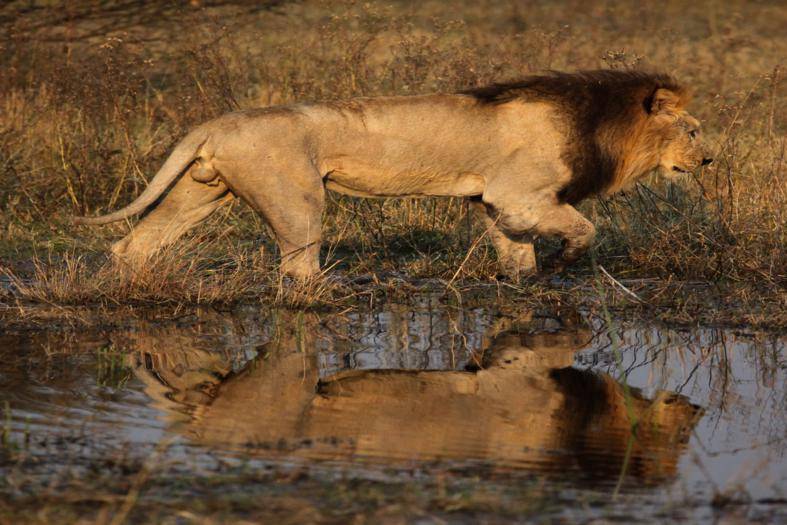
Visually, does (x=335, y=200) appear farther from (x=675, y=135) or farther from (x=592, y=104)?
(x=675, y=135)

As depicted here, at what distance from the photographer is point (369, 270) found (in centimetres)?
854

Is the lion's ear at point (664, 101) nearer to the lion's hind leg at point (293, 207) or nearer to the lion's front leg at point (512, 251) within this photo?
the lion's front leg at point (512, 251)

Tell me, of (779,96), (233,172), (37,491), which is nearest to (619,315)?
(233,172)

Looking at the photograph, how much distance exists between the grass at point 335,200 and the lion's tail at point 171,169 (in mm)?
343

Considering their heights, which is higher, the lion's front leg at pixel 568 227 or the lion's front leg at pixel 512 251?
the lion's front leg at pixel 568 227

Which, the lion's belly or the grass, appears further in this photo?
the lion's belly

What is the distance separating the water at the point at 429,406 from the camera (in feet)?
13.9

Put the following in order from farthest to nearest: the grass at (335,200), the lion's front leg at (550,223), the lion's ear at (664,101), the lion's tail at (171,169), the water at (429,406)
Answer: the lion's ear at (664,101)
the lion's front leg at (550,223)
the grass at (335,200)
the lion's tail at (171,169)
the water at (429,406)

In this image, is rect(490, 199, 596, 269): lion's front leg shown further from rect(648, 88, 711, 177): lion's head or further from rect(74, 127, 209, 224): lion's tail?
rect(74, 127, 209, 224): lion's tail

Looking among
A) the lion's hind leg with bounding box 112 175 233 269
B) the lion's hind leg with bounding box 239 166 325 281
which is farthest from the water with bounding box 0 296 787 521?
the lion's hind leg with bounding box 112 175 233 269

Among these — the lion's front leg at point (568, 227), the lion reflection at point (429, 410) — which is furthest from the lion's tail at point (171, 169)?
the lion's front leg at point (568, 227)

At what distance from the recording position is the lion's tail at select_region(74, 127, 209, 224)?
23.8 feet

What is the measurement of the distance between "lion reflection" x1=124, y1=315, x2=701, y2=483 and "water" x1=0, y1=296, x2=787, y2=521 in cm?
1

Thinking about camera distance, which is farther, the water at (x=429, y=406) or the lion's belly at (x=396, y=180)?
the lion's belly at (x=396, y=180)
